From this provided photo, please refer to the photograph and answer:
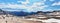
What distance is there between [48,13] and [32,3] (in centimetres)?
20

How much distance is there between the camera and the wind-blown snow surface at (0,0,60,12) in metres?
1.47

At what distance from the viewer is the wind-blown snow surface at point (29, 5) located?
58.0 inches

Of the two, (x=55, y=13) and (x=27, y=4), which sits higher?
(x=27, y=4)

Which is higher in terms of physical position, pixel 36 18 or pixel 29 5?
pixel 29 5

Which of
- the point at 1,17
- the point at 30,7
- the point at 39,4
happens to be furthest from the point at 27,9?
the point at 1,17

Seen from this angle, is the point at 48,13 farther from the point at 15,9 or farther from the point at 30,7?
the point at 15,9

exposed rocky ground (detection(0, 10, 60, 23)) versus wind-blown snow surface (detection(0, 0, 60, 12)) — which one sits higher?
wind-blown snow surface (detection(0, 0, 60, 12))

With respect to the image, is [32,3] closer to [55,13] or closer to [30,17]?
[30,17]

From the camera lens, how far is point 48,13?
58.0 inches

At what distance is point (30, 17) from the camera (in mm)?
1479

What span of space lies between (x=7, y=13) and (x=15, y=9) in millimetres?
96

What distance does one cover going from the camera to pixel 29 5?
1.49m

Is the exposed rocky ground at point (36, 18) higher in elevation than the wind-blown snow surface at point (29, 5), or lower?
lower

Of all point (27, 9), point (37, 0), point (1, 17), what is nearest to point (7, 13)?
point (1, 17)
